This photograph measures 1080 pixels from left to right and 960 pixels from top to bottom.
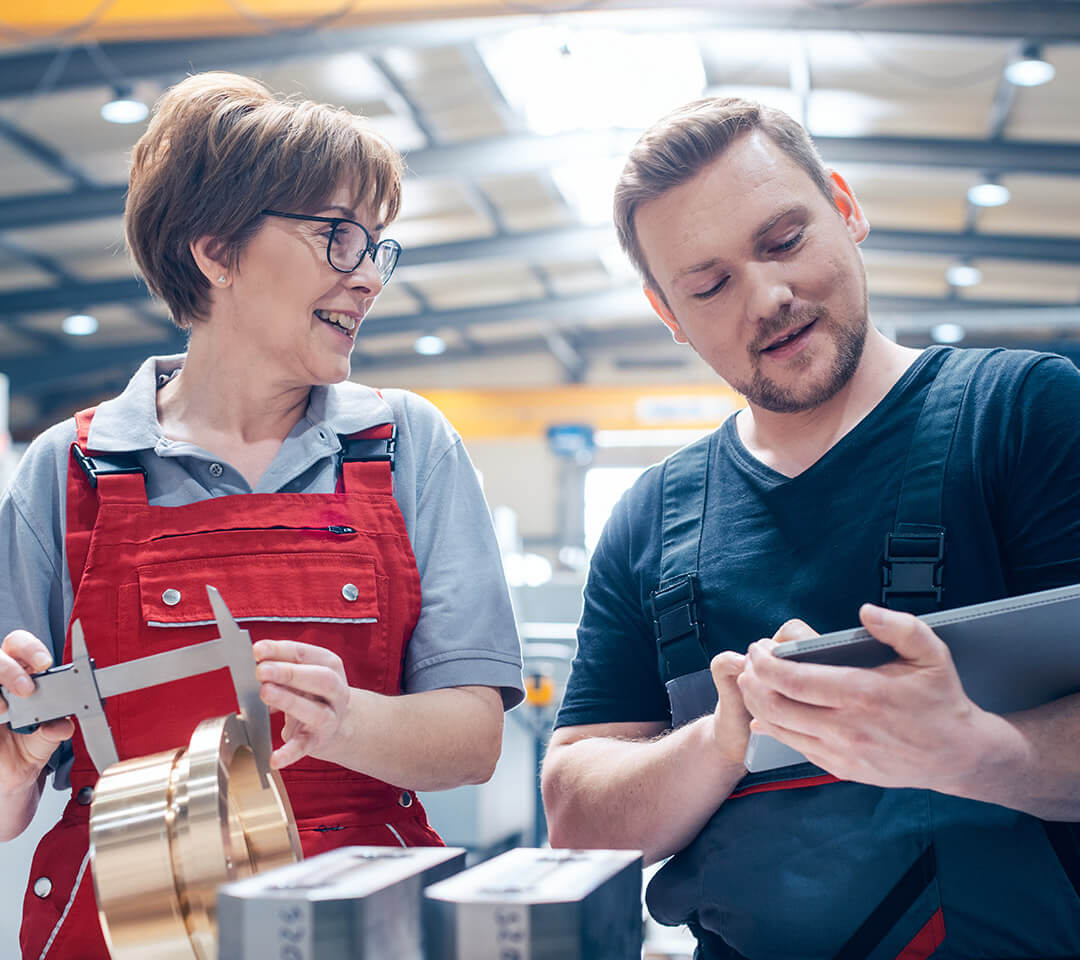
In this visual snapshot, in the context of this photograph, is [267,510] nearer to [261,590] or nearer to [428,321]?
[261,590]

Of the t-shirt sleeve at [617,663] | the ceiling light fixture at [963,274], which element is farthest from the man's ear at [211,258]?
the ceiling light fixture at [963,274]

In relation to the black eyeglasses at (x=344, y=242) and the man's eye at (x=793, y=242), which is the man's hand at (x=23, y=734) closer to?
the black eyeglasses at (x=344, y=242)

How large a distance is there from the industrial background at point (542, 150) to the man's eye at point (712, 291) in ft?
2.99

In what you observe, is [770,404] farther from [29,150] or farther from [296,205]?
[29,150]

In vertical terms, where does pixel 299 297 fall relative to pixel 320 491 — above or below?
above

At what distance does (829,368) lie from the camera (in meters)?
1.42

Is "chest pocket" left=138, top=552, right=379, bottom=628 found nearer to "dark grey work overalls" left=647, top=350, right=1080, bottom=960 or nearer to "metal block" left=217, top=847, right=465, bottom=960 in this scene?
"dark grey work overalls" left=647, top=350, right=1080, bottom=960

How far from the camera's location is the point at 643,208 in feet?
5.02

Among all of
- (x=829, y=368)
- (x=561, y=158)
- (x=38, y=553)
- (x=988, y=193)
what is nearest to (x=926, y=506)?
(x=829, y=368)

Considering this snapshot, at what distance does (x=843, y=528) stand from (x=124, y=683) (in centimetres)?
80

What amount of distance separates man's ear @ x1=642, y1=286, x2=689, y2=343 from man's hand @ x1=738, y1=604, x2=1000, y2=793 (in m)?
0.70

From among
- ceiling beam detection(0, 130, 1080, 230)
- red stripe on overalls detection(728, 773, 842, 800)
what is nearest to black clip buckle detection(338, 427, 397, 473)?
red stripe on overalls detection(728, 773, 842, 800)

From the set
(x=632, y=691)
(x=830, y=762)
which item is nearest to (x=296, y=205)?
(x=632, y=691)

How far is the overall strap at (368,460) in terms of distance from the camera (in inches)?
57.1
